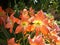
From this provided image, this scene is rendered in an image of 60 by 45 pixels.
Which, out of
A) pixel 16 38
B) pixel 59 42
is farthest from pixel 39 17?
pixel 16 38

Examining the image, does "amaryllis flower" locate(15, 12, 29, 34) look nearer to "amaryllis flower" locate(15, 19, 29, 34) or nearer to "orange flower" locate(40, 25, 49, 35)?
"amaryllis flower" locate(15, 19, 29, 34)

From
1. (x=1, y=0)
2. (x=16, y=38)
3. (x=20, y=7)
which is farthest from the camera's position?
(x=20, y=7)

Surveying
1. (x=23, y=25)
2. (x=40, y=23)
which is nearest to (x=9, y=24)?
(x=23, y=25)

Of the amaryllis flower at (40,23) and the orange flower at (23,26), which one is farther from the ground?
the amaryllis flower at (40,23)

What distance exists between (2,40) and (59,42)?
49 centimetres

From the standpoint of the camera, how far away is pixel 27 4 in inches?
111

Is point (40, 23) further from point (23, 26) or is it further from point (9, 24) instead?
point (9, 24)

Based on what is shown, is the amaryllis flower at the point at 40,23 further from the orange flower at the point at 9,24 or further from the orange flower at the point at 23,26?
the orange flower at the point at 9,24

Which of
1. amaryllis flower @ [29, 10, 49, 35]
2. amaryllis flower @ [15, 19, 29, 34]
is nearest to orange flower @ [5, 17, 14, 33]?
amaryllis flower @ [15, 19, 29, 34]

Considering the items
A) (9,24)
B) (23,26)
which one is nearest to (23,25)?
(23,26)

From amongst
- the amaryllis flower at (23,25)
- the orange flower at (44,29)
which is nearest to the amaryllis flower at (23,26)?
the amaryllis flower at (23,25)

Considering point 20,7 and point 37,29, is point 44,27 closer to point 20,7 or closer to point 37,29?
point 37,29

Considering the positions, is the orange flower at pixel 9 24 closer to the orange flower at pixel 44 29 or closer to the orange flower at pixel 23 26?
the orange flower at pixel 23 26

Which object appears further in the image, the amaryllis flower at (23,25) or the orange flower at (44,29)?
the amaryllis flower at (23,25)
